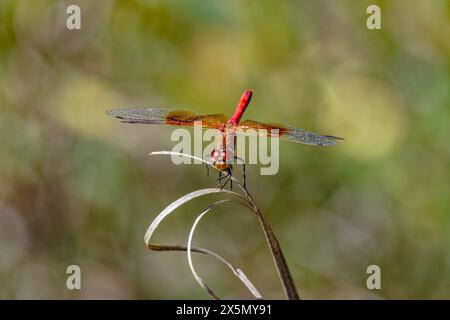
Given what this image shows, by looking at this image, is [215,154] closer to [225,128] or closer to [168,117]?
[225,128]

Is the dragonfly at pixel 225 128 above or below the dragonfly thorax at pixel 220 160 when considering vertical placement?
above

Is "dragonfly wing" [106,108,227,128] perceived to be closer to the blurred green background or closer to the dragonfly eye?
the dragonfly eye

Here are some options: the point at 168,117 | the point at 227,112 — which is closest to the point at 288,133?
the point at 168,117

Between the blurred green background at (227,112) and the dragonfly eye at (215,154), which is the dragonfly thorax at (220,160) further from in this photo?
the blurred green background at (227,112)

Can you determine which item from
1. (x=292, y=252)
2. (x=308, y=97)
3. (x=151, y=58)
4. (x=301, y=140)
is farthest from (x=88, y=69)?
(x=301, y=140)

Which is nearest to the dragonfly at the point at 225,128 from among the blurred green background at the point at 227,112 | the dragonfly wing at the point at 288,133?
the dragonfly wing at the point at 288,133

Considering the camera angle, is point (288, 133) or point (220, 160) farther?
point (288, 133)

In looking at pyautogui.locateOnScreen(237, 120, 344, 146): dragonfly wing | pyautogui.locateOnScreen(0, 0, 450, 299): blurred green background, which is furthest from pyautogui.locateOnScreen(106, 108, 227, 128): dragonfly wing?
pyautogui.locateOnScreen(0, 0, 450, 299): blurred green background
